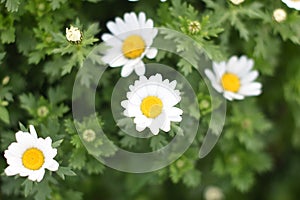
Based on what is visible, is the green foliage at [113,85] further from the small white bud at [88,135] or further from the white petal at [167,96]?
the white petal at [167,96]

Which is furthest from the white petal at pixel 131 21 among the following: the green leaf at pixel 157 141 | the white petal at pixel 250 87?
the white petal at pixel 250 87

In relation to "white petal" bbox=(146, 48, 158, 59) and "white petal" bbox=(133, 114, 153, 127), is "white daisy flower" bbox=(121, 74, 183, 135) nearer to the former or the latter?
"white petal" bbox=(133, 114, 153, 127)

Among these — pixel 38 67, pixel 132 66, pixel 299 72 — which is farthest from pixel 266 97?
pixel 38 67

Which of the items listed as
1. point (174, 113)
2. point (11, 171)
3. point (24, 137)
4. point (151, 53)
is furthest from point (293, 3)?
point (11, 171)

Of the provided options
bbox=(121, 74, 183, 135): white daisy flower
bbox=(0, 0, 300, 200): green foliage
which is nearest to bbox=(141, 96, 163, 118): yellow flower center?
bbox=(121, 74, 183, 135): white daisy flower

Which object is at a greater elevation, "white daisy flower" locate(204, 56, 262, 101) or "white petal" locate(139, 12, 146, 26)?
"white petal" locate(139, 12, 146, 26)

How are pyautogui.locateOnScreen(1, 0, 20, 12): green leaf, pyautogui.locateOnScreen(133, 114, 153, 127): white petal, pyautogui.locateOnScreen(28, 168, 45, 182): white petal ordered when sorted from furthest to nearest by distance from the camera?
pyautogui.locateOnScreen(1, 0, 20, 12): green leaf → pyautogui.locateOnScreen(133, 114, 153, 127): white petal → pyautogui.locateOnScreen(28, 168, 45, 182): white petal

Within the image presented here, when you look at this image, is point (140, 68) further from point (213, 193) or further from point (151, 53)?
point (213, 193)

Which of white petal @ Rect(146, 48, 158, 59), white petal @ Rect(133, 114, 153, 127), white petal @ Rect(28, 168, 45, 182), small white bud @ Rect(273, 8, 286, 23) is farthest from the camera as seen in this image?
small white bud @ Rect(273, 8, 286, 23)

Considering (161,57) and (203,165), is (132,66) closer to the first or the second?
(161,57)
